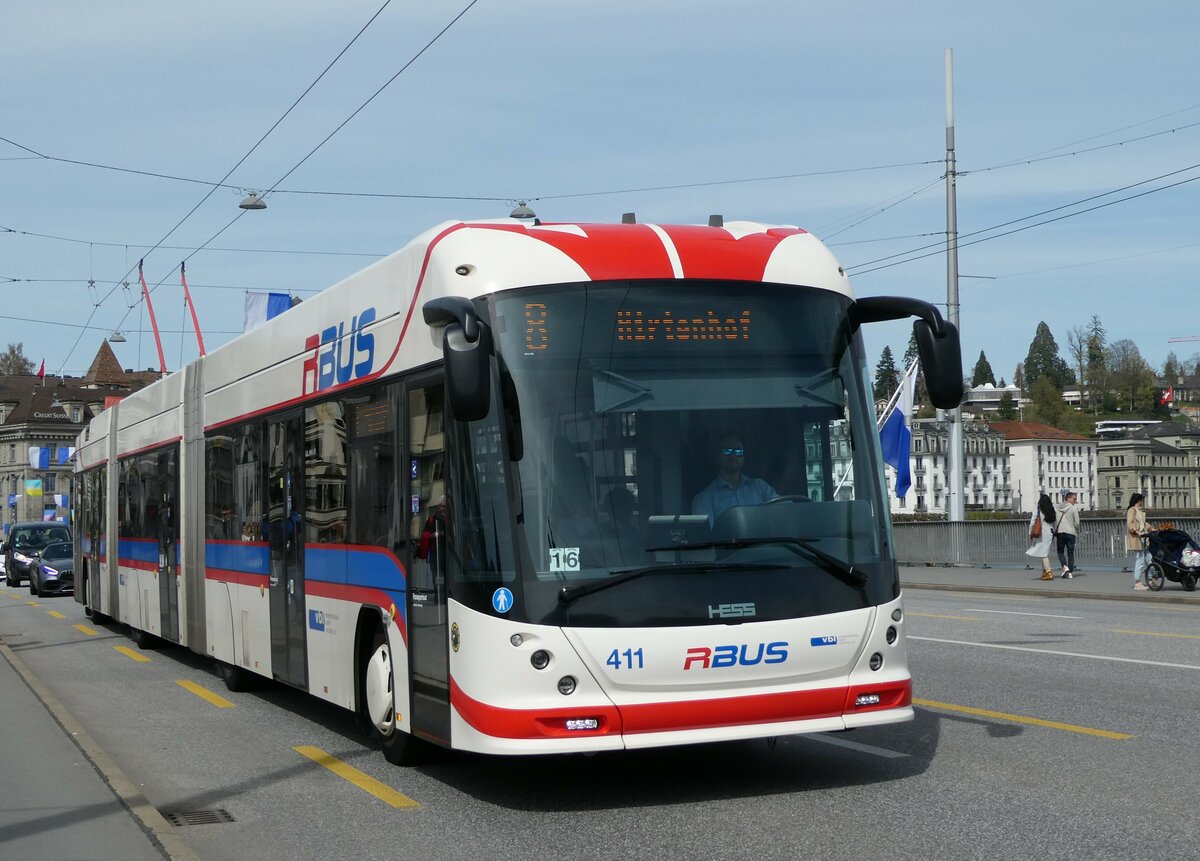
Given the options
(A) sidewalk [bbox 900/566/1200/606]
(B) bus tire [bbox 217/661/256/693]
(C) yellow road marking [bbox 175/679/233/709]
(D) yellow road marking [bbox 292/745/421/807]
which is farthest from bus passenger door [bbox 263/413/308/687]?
(A) sidewalk [bbox 900/566/1200/606]

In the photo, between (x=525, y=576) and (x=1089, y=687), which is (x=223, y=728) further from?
(x=1089, y=687)

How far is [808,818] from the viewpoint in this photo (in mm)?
7438

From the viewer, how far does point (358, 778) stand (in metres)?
9.16

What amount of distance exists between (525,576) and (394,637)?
68.9 inches

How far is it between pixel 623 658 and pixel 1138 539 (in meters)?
20.4

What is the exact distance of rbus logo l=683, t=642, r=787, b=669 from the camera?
7.73 metres

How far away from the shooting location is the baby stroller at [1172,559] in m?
24.9

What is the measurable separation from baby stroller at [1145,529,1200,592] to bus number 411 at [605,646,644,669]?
1939 centimetres

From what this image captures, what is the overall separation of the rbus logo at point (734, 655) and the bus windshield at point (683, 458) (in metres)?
0.14

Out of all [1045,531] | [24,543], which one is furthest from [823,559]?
[24,543]

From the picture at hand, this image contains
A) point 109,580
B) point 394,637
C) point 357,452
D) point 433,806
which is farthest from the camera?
point 109,580

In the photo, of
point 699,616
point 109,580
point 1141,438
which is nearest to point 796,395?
point 699,616

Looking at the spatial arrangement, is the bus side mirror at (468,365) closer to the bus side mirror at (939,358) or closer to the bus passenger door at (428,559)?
the bus passenger door at (428,559)

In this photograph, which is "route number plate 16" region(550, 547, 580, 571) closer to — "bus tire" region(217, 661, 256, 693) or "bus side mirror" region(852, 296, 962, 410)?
"bus side mirror" region(852, 296, 962, 410)
